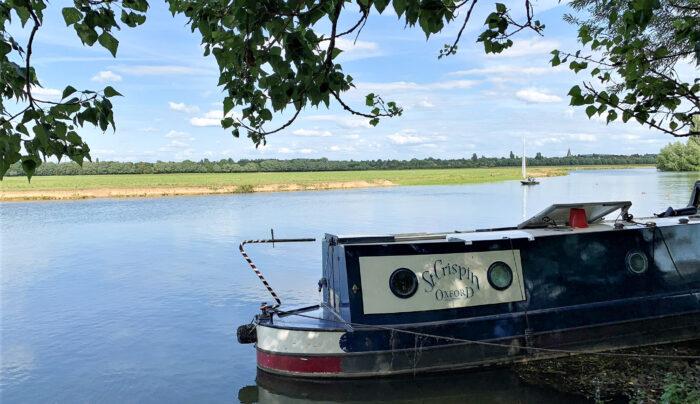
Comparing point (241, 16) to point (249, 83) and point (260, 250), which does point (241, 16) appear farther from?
point (260, 250)

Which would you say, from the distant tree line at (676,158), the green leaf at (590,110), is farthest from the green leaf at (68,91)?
the distant tree line at (676,158)

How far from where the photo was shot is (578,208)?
9.77 m

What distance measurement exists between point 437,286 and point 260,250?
40.7ft

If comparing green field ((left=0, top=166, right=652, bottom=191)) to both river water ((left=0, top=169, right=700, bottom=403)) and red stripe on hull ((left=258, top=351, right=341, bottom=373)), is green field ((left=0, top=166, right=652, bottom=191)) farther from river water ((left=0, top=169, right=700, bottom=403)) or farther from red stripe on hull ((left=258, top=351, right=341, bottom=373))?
red stripe on hull ((left=258, top=351, right=341, bottom=373))

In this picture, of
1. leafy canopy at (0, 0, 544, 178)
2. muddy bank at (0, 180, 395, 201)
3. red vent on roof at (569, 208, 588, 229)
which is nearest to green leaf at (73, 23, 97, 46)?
leafy canopy at (0, 0, 544, 178)

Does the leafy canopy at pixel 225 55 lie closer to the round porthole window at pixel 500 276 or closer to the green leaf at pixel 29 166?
the green leaf at pixel 29 166

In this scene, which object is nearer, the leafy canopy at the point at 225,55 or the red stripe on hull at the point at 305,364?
the leafy canopy at the point at 225,55

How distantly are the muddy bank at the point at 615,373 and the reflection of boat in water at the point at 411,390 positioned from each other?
0.30m

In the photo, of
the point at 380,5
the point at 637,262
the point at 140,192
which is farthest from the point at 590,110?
the point at 140,192

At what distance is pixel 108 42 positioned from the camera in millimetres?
3408

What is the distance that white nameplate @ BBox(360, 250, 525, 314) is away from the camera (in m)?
8.71

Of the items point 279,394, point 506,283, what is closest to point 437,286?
point 506,283

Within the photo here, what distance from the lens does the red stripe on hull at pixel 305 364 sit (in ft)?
28.3

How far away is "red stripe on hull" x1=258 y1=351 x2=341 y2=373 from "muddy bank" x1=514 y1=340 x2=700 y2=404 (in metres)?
2.85
